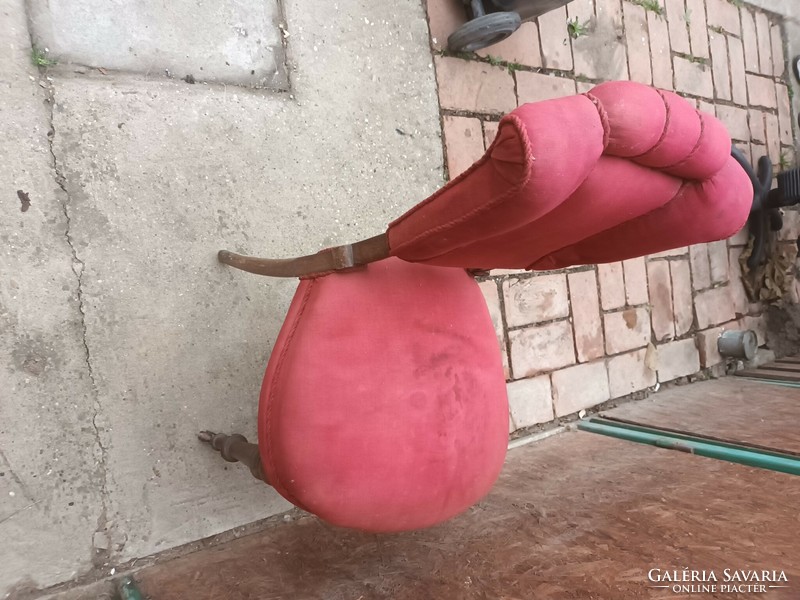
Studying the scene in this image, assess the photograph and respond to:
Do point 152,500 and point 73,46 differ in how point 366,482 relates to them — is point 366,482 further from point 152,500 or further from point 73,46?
point 73,46

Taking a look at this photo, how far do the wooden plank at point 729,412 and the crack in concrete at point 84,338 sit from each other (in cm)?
161

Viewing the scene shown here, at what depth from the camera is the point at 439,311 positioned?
1.00 meters

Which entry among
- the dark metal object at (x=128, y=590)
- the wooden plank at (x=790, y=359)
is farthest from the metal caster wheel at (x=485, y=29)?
the wooden plank at (x=790, y=359)

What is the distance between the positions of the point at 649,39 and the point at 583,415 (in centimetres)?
153

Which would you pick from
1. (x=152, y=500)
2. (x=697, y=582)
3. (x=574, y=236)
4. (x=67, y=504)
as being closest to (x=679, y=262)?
(x=697, y=582)

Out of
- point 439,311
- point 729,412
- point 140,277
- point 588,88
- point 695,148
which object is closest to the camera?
point 695,148

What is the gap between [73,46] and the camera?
3.91 ft

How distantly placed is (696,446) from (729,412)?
0.43m

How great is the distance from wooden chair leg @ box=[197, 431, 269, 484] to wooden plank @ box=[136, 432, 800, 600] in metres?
0.25

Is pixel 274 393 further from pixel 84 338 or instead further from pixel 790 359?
pixel 790 359

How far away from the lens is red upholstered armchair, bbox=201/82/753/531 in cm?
69

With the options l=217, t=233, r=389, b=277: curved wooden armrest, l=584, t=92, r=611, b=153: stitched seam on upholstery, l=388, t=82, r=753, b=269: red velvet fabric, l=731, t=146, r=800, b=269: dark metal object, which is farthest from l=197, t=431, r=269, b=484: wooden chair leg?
l=731, t=146, r=800, b=269: dark metal object

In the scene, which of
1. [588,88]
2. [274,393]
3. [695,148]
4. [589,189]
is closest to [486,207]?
[589,189]

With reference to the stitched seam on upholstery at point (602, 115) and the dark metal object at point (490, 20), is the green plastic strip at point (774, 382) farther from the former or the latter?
the stitched seam on upholstery at point (602, 115)
